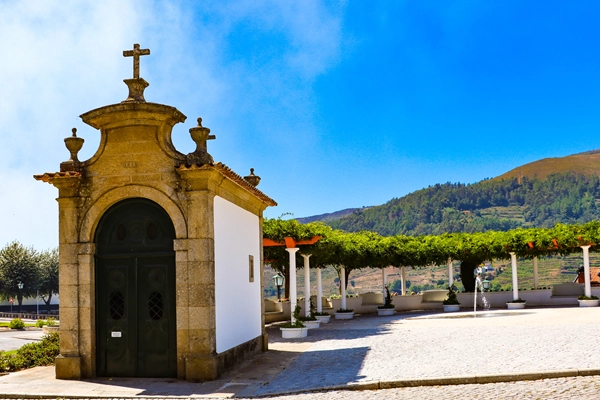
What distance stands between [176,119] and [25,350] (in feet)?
19.0

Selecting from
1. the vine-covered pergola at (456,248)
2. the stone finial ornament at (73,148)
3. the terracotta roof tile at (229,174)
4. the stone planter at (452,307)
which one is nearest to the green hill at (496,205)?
the vine-covered pergola at (456,248)

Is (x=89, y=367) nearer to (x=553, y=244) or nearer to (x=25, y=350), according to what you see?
(x=25, y=350)

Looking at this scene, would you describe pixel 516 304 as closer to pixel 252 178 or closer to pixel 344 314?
pixel 344 314

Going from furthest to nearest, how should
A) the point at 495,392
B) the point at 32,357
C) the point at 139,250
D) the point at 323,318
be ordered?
the point at 323,318
the point at 32,357
the point at 139,250
the point at 495,392

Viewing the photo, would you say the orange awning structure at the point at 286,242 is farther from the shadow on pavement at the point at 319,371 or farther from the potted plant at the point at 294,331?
the shadow on pavement at the point at 319,371

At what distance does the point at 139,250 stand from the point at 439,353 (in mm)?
6230

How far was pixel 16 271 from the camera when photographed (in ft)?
195

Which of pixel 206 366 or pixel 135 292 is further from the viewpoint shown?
pixel 135 292

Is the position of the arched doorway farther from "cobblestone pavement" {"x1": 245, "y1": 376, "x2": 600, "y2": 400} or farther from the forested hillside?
the forested hillside

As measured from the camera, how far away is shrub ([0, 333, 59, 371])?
12.0 m

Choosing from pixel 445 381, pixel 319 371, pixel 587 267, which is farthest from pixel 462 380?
pixel 587 267

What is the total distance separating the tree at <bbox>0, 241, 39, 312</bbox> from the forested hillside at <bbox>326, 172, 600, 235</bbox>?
178ft

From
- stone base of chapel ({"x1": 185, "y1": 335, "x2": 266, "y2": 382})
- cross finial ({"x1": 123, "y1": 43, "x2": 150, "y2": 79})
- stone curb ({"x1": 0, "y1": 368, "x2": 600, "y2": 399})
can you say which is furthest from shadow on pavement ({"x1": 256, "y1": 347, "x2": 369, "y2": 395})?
cross finial ({"x1": 123, "y1": 43, "x2": 150, "y2": 79})

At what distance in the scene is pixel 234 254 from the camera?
40.1 feet
